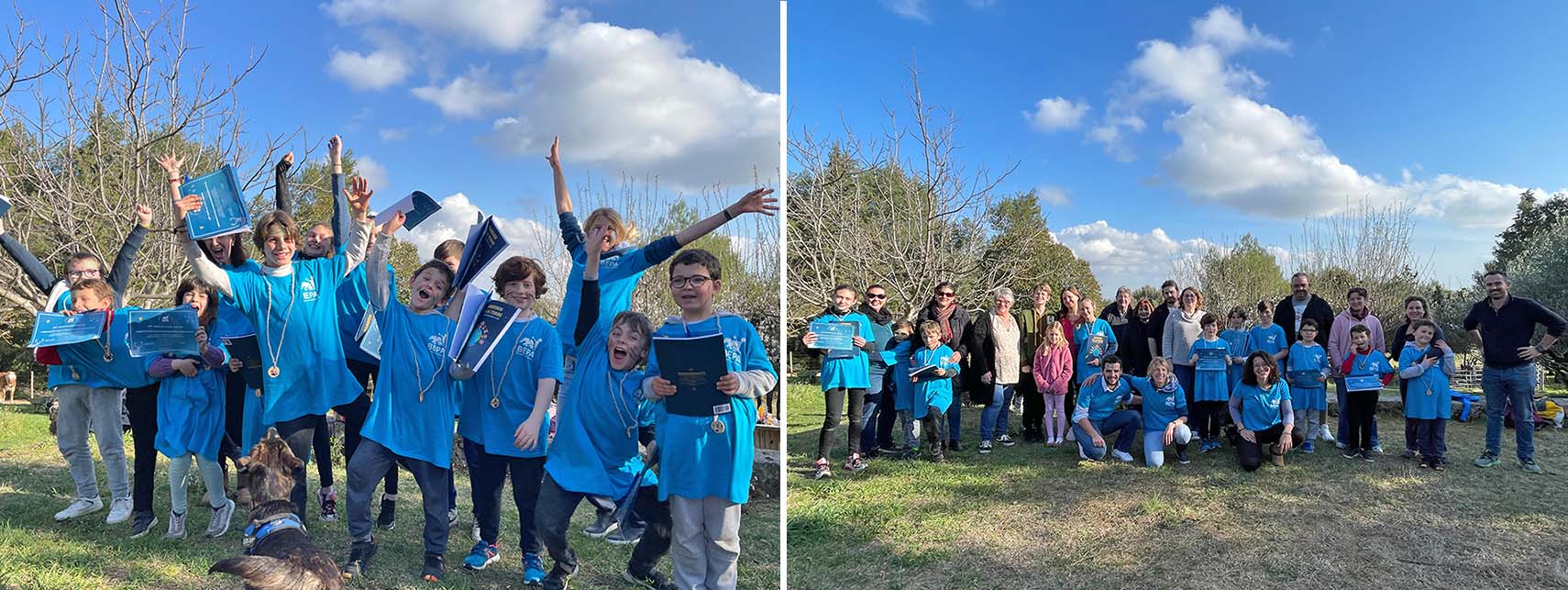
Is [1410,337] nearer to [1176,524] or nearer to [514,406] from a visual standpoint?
[1176,524]

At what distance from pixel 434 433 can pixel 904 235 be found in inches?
284

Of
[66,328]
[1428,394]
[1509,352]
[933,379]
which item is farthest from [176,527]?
[1509,352]

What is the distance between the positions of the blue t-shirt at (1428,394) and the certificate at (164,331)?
299 inches

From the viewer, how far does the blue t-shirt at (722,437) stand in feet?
9.11

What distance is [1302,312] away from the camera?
6.98m

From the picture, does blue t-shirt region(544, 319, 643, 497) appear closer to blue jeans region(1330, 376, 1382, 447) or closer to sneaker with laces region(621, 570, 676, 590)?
sneaker with laces region(621, 570, 676, 590)

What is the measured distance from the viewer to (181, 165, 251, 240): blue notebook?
346cm

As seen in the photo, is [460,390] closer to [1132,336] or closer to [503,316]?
[503,316]

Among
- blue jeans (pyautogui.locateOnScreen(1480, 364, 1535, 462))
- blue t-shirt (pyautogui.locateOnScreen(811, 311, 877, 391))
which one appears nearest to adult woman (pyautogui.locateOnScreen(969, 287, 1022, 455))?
blue t-shirt (pyautogui.locateOnScreen(811, 311, 877, 391))

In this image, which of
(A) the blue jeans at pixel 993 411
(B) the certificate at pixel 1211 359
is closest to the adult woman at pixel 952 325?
(A) the blue jeans at pixel 993 411

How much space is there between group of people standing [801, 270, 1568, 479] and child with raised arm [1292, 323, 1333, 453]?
0.01 meters

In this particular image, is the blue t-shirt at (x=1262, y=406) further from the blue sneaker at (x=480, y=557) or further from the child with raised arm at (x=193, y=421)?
the child with raised arm at (x=193, y=421)

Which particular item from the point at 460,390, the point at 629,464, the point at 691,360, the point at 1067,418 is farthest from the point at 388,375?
the point at 1067,418

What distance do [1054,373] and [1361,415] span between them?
2192mm
